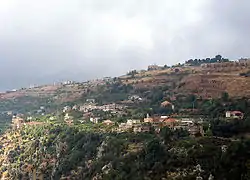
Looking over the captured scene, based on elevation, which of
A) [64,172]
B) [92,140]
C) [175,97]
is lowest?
[64,172]

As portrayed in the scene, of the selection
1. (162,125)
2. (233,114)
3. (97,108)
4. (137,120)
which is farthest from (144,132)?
(97,108)

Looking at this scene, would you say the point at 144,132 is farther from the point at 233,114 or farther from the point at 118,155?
the point at 233,114

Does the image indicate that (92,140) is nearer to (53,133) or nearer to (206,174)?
(53,133)

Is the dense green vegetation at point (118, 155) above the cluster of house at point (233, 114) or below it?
below

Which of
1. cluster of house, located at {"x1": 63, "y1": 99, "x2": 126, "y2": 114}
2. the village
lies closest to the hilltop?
cluster of house, located at {"x1": 63, "y1": 99, "x2": 126, "y2": 114}

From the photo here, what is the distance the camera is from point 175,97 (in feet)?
291

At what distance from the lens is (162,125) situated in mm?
61719

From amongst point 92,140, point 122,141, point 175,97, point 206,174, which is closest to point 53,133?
point 92,140

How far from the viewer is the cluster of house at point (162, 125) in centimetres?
5322

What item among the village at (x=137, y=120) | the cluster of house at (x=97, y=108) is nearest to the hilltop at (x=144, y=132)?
the cluster of house at (x=97, y=108)

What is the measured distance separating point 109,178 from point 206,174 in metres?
12.2

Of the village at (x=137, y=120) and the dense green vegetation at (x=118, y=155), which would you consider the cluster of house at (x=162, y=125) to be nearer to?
the village at (x=137, y=120)

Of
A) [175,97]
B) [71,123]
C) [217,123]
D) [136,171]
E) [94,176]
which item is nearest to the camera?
[136,171]

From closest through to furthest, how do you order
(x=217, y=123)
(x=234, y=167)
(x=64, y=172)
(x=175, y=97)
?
1. (x=234, y=167)
2. (x=217, y=123)
3. (x=64, y=172)
4. (x=175, y=97)
